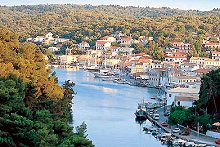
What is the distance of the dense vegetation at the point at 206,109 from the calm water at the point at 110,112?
109 cm

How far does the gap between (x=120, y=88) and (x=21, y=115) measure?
19.1 meters

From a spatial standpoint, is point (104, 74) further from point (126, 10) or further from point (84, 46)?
point (126, 10)

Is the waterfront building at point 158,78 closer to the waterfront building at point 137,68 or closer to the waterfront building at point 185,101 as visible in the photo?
the waterfront building at point 137,68

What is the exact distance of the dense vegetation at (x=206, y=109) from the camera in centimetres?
1402

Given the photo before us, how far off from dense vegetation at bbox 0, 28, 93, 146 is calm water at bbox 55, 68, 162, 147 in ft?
6.40

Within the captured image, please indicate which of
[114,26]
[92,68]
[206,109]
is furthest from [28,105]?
[114,26]

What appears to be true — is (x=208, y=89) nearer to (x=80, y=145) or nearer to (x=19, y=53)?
(x=19, y=53)

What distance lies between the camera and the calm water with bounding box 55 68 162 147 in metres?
13.8

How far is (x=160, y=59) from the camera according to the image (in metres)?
36.0

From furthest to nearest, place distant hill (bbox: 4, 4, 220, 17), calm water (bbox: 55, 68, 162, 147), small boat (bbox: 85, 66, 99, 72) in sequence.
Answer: distant hill (bbox: 4, 4, 220, 17) < small boat (bbox: 85, 66, 99, 72) < calm water (bbox: 55, 68, 162, 147)

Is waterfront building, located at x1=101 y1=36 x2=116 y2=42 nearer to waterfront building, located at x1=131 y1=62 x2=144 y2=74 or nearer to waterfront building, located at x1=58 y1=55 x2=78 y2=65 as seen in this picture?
waterfront building, located at x1=58 y1=55 x2=78 y2=65

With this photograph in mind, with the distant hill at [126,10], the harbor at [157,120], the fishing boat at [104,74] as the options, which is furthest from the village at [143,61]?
the distant hill at [126,10]

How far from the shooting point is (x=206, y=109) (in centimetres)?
1442

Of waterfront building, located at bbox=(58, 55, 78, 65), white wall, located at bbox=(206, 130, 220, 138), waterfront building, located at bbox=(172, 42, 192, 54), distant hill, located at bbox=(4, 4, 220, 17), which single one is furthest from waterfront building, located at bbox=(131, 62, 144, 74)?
distant hill, located at bbox=(4, 4, 220, 17)
